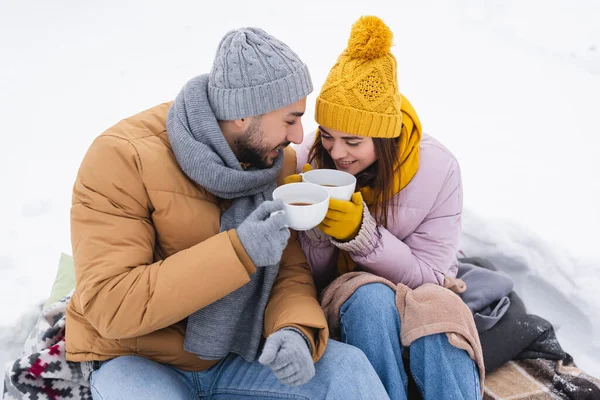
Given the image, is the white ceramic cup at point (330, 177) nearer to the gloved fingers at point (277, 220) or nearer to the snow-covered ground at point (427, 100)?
the gloved fingers at point (277, 220)

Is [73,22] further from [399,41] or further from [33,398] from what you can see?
[33,398]

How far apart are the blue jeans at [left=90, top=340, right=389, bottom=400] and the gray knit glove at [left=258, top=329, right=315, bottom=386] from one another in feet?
0.57

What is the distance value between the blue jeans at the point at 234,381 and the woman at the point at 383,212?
0.62 feet

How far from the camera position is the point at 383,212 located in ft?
7.26

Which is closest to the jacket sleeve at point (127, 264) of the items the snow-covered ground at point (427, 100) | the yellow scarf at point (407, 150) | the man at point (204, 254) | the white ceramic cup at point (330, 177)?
the man at point (204, 254)

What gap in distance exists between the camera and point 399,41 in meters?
5.83

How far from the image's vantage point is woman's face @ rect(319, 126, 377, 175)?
→ 2.12 metres

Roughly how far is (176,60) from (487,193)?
378 cm

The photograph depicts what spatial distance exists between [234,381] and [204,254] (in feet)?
1.82

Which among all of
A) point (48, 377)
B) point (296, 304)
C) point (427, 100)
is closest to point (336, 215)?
point (296, 304)

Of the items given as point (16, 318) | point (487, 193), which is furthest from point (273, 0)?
point (16, 318)

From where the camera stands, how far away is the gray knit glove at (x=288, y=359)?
1.52 meters

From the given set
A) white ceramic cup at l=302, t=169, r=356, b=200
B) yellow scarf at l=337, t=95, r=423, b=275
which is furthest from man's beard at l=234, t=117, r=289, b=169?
yellow scarf at l=337, t=95, r=423, b=275

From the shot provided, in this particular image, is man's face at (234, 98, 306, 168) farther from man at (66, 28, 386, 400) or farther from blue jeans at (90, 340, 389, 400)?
blue jeans at (90, 340, 389, 400)
